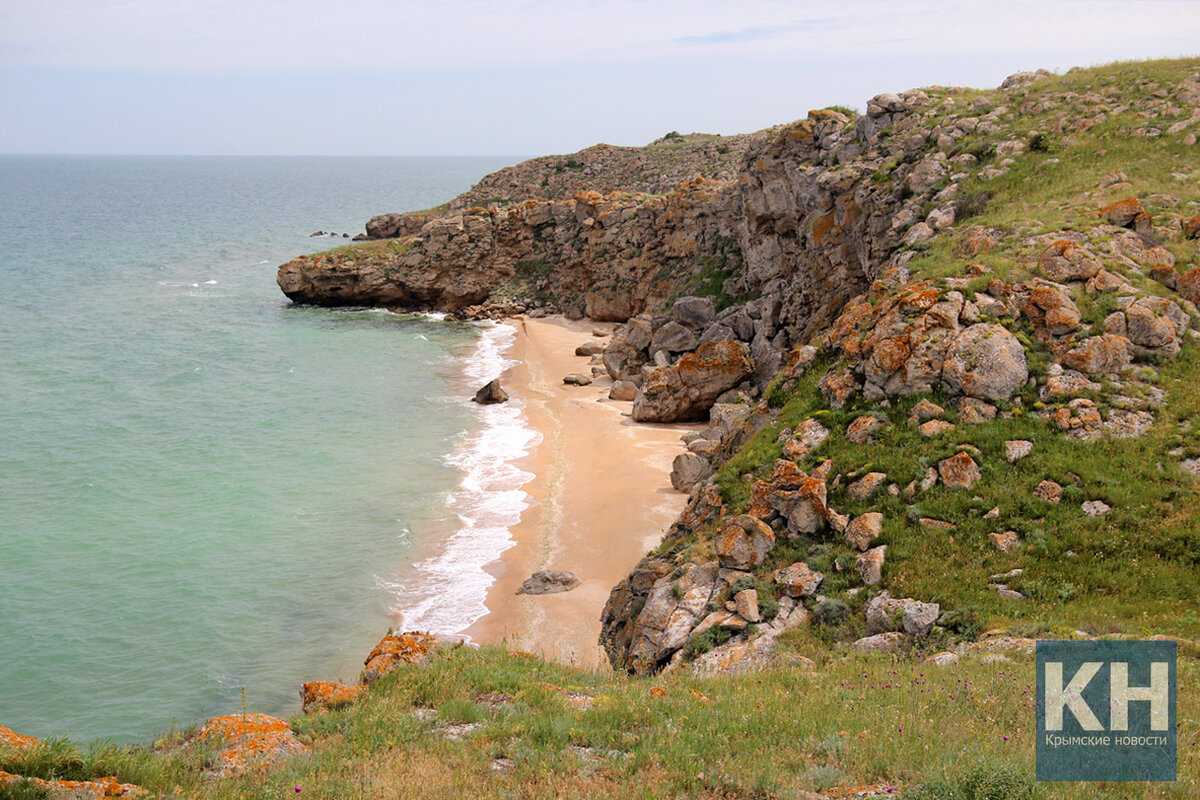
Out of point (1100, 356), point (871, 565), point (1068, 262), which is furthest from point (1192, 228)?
point (871, 565)

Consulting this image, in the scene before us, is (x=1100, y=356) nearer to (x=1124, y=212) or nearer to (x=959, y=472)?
(x=959, y=472)

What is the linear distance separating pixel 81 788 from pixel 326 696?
3.99 metres

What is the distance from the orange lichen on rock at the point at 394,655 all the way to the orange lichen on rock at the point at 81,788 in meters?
4.38

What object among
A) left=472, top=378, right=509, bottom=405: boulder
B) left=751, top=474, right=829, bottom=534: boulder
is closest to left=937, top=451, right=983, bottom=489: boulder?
left=751, top=474, right=829, bottom=534: boulder

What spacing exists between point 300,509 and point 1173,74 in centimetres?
3461

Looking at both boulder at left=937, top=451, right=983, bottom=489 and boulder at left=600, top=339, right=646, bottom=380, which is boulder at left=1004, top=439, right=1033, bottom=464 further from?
boulder at left=600, top=339, right=646, bottom=380

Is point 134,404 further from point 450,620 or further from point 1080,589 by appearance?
point 1080,589

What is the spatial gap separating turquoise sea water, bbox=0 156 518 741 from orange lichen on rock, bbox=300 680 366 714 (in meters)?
6.06

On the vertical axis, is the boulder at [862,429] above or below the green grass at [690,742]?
above

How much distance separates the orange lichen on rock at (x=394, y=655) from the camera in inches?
475

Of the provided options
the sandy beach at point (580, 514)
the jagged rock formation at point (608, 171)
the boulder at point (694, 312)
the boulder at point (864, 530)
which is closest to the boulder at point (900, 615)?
the boulder at point (864, 530)

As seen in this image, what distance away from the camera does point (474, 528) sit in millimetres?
28000

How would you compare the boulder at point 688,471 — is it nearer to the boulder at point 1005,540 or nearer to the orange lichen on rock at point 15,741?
the boulder at point 1005,540

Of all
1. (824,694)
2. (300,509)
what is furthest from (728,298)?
(824,694)
